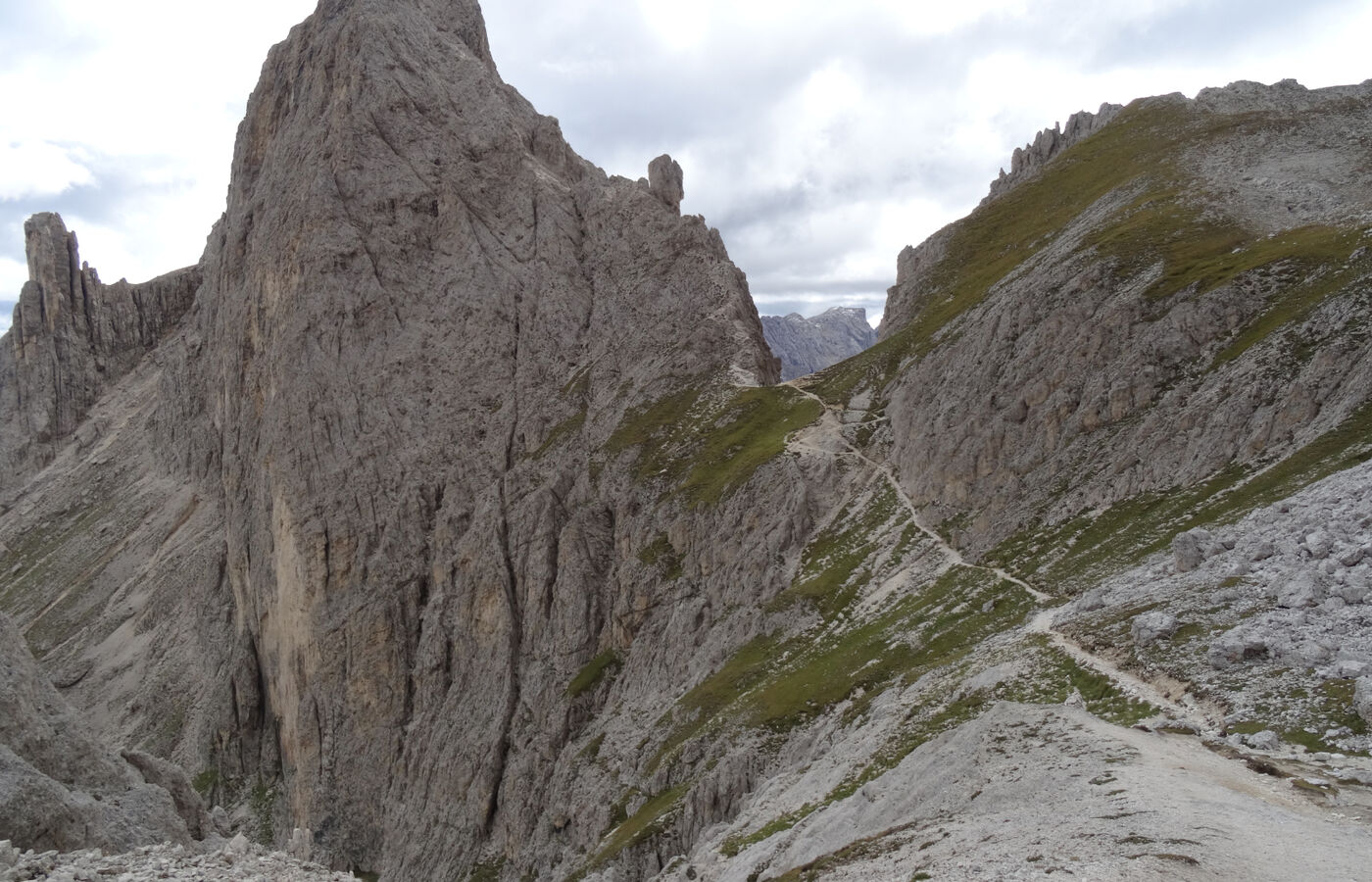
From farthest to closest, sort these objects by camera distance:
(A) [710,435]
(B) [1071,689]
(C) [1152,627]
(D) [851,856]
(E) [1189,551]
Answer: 1. (A) [710,435]
2. (E) [1189,551]
3. (C) [1152,627]
4. (B) [1071,689]
5. (D) [851,856]

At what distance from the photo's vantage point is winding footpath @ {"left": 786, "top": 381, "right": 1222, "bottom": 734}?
1109 inches

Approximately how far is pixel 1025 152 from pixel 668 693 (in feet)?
344

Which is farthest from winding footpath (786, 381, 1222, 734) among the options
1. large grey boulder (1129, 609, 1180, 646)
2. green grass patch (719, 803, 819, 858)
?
green grass patch (719, 803, 819, 858)

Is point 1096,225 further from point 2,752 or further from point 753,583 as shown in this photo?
point 2,752

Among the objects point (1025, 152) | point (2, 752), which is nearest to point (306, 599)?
point (2, 752)

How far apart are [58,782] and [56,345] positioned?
196 m

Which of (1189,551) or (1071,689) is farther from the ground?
(1189,551)

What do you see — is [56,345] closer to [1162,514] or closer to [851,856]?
[1162,514]

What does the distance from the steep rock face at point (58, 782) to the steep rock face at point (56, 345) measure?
183m

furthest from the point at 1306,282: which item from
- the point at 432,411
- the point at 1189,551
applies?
the point at 432,411

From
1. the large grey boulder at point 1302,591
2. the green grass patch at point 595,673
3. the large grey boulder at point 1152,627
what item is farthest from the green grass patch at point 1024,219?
the large grey boulder at point 1302,591

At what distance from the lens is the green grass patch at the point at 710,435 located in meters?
84.9

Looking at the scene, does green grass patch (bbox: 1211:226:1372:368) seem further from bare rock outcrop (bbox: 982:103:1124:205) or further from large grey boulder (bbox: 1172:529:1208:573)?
bare rock outcrop (bbox: 982:103:1124:205)

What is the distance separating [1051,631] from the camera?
1596 inches
